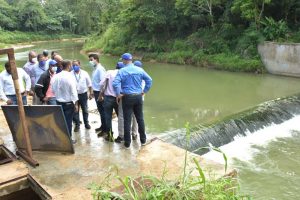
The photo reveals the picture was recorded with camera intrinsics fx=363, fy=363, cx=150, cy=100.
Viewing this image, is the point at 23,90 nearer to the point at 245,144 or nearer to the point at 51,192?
the point at 51,192

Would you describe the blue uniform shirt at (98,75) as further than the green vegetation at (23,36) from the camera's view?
No

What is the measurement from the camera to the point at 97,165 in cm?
538

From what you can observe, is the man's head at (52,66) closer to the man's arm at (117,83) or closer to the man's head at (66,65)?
the man's head at (66,65)

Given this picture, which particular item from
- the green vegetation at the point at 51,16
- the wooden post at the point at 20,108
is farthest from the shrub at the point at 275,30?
the green vegetation at the point at 51,16

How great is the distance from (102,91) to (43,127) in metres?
1.17

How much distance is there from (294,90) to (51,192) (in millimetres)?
11581

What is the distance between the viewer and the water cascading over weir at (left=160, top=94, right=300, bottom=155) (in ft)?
27.8

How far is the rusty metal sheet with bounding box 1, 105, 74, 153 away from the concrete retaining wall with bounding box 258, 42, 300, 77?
13164 millimetres

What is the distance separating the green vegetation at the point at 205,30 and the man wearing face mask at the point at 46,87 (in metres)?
13.1

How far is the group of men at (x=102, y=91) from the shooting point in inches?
225

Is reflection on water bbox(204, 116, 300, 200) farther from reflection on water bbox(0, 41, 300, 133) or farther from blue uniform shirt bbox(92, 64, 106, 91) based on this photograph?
blue uniform shirt bbox(92, 64, 106, 91)

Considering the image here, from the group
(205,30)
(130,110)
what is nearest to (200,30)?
(205,30)

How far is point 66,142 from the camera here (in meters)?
5.72

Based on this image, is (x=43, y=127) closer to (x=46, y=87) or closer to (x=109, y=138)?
(x=46, y=87)
